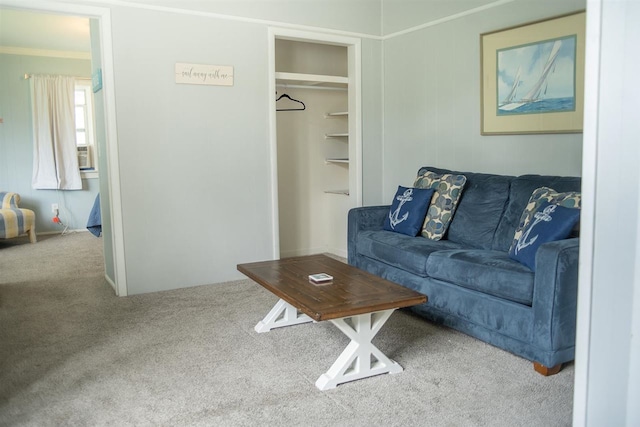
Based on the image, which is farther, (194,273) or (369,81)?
(369,81)

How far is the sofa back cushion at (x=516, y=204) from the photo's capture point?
11.2ft

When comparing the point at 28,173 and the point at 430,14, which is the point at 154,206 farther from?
the point at 28,173

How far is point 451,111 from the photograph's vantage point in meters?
4.40

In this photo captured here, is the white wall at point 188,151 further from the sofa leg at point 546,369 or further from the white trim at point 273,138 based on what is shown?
the sofa leg at point 546,369

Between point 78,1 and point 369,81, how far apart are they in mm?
2511

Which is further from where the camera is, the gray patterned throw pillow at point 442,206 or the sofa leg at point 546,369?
the gray patterned throw pillow at point 442,206

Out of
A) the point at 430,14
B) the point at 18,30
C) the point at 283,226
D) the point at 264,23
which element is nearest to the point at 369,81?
the point at 430,14

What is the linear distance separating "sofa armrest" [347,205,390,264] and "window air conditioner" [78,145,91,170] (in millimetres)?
4844

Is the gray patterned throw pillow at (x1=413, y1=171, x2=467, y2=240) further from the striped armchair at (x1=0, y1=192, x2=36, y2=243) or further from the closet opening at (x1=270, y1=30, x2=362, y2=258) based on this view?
the striped armchair at (x1=0, y1=192, x2=36, y2=243)

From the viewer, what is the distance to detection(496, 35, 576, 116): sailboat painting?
350 cm

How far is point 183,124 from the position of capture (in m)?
4.23

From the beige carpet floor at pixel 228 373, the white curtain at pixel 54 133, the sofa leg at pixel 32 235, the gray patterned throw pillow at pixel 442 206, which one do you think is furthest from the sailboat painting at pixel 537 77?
the white curtain at pixel 54 133

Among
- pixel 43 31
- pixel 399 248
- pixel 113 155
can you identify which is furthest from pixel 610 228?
pixel 43 31

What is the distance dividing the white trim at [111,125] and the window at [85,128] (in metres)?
3.88
